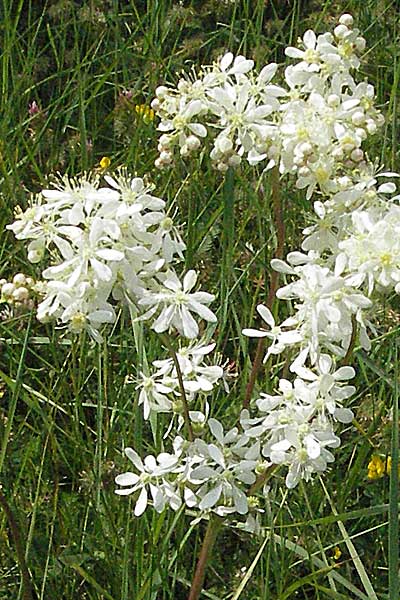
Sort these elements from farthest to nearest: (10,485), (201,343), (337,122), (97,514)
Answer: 1. (10,485)
2. (97,514)
3. (201,343)
4. (337,122)

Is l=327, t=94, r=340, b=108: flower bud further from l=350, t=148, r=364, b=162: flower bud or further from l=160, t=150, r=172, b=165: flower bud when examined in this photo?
l=160, t=150, r=172, b=165: flower bud

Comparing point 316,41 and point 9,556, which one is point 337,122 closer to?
point 316,41

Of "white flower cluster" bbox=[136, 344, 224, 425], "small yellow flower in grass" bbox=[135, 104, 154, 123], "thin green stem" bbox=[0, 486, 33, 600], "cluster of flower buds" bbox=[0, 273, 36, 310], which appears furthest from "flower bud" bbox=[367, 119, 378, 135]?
"small yellow flower in grass" bbox=[135, 104, 154, 123]

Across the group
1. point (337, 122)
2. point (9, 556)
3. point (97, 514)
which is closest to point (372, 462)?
point (97, 514)

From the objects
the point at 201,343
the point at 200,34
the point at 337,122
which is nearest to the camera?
the point at 337,122

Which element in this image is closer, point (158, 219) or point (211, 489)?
point (158, 219)

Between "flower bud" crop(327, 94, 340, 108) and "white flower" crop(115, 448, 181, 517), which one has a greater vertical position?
"flower bud" crop(327, 94, 340, 108)

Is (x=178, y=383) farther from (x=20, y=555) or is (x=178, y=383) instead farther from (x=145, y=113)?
(x=145, y=113)
